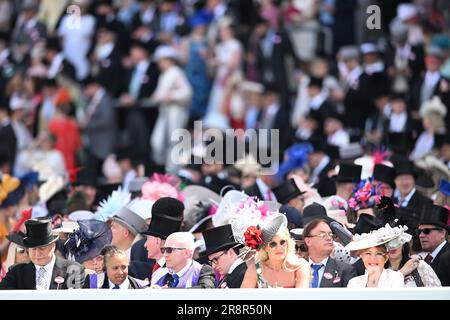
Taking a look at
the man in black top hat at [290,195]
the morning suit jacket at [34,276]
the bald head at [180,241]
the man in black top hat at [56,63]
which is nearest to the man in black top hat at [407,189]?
the man in black top hat at [290,195]

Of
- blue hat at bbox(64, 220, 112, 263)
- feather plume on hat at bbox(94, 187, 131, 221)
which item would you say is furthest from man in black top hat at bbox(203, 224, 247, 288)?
feather plume on hat at bbox(94, 187, 131, 221)

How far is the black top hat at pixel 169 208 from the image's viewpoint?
12.8 meters

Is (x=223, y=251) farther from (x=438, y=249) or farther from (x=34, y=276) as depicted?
(x=438, y=249)

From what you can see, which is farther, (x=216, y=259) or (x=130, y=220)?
(x=130, y=220)

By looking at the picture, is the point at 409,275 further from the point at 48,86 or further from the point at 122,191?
the point at 48,86

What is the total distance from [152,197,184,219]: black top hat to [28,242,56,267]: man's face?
1153mm

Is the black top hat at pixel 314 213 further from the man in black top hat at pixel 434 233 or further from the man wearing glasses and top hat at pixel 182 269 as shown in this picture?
the man wearing glasses and top hat at pixel 182 269

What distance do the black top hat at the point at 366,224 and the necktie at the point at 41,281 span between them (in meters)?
2.29

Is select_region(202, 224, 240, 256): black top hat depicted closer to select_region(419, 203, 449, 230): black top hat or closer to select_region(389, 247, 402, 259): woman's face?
select_region(389, 247, 402, 259): woman's face

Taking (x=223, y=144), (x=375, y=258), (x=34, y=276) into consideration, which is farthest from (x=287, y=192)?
(x=223, y=144)

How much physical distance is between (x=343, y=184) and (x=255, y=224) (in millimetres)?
2789

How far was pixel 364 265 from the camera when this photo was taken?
11547 millimetres

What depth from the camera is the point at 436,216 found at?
41.9 ft
